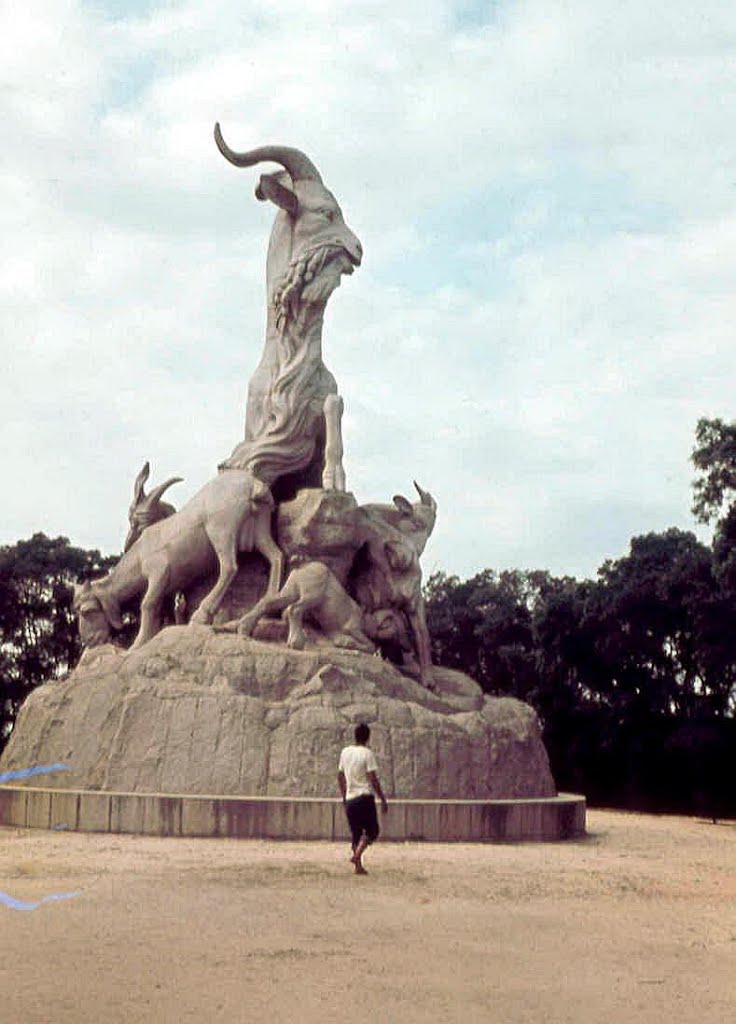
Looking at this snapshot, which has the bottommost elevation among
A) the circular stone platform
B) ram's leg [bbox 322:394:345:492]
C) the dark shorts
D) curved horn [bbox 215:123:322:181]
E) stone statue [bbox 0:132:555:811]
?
the circular stone platform

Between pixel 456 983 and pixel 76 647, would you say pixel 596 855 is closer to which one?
pixel 456 983

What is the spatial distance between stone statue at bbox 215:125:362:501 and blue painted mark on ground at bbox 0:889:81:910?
963 cm

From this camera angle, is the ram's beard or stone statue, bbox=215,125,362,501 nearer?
stone statue, bbox=215,125,362,501

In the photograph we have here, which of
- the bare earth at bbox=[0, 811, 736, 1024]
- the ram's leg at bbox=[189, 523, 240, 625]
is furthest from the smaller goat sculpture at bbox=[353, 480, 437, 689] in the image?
the bare earth at bbox=[0, 811, 736, 1024]

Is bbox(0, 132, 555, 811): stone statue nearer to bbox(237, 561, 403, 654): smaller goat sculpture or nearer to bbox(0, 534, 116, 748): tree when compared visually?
bbox(237, 561, 403, 654): smaller goat sculpture

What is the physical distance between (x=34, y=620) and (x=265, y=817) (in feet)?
85.1

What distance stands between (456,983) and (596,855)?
6924 mm

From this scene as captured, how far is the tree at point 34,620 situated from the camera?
3719 centimetres

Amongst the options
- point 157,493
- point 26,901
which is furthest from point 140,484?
point 26,901

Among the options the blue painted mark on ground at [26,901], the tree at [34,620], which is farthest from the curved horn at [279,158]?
the tree at [34,620]

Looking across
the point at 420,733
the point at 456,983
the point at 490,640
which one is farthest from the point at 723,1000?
the point at 490,640

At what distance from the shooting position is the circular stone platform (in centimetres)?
1315

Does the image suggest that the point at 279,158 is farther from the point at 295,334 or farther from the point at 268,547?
the point at 268,547

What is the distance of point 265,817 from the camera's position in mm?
13156
